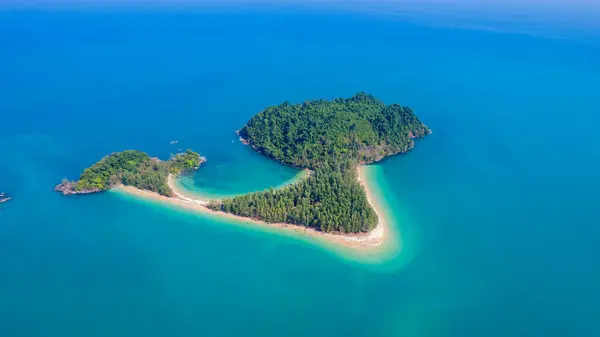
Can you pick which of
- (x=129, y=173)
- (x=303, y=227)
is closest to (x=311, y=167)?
(x=303, y=227)

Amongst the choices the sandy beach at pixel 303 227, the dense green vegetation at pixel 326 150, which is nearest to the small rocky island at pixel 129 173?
the sandy beach at pixel 303 227

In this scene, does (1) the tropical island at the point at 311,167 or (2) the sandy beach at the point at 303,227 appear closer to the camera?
(2) the sandy beach at the point at 303,227

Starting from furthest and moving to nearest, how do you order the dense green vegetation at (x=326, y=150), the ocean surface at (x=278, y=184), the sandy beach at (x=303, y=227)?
the dense green vegetation at (x=326, y=150) < the sandy beach at (x=303, y=227) < the ocean surface at (x=278, y=184)

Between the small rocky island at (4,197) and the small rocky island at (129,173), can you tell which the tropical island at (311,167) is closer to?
the small rocky island at (129,173)

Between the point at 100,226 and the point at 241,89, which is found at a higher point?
the point at 241,89

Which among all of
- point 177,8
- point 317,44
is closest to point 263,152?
point 317,44

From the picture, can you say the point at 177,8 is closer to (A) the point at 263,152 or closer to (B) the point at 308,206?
(A) the point at 263,152
